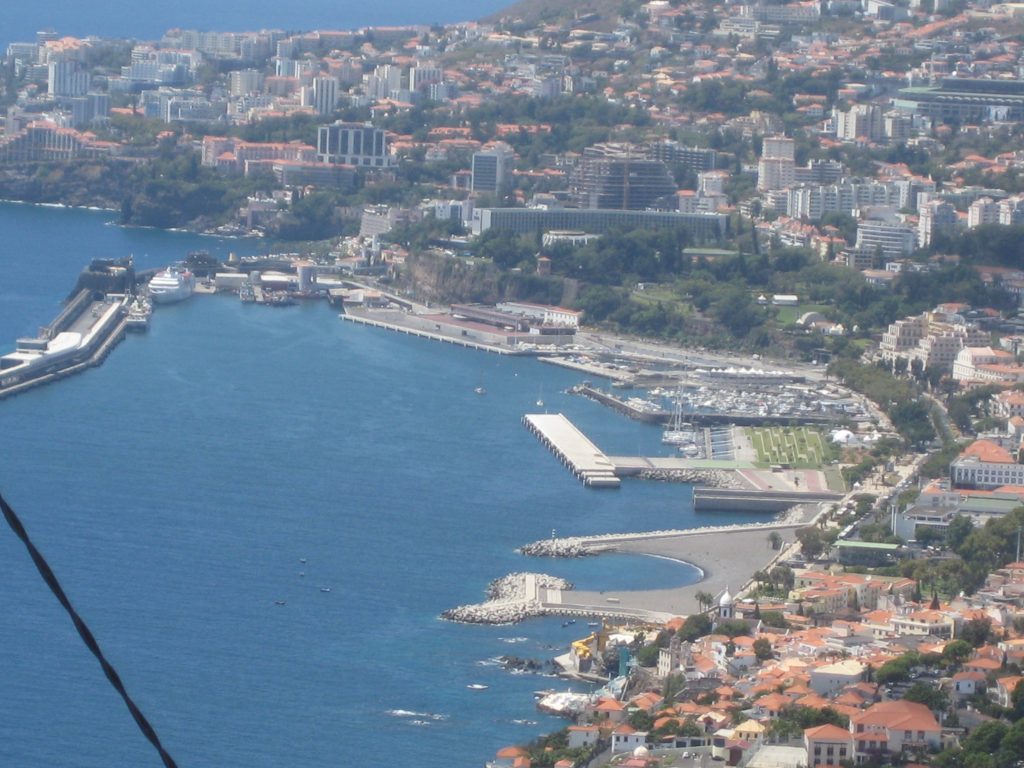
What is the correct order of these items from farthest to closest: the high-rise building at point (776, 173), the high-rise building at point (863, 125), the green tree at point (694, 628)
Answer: the high-rise building at point (863, 125) < the high-rise building at point (776, 173) < the green tree at point (694, 628)

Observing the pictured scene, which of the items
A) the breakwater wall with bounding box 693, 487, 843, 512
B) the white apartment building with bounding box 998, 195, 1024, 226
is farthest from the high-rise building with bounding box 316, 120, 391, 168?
the breakwater wall with bounding box 693, 487, 843, 512

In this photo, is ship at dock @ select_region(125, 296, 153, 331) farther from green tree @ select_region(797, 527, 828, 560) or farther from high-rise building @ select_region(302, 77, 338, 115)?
high-rise building @ select_region(302, 77, 338, 115)

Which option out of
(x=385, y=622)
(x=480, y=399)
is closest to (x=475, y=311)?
(x=480, y=399)

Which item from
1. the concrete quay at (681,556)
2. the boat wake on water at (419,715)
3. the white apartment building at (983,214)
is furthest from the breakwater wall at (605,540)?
the white apartment building at (983,214)

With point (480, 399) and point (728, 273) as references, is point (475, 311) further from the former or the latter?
point (480, 399)

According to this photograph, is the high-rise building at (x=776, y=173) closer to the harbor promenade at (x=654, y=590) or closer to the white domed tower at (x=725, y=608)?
the harbor promenade at (x=654, y=590)

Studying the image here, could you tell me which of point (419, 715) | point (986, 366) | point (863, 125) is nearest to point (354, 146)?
point (863, 125)
